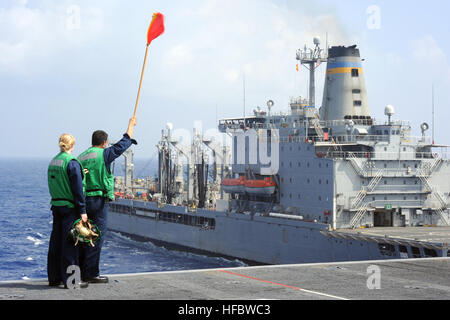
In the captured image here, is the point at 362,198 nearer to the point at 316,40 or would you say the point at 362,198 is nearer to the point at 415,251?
the point at 415,251

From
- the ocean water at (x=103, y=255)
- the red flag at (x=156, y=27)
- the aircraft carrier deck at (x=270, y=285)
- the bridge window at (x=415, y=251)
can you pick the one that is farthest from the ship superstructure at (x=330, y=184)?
the red flag at (x=156, y=27)

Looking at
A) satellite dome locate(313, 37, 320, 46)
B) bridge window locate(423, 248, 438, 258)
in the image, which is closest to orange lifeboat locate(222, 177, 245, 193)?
satellite dome locate(313, 37, 320, 46)

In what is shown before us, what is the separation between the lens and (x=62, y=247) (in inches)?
358

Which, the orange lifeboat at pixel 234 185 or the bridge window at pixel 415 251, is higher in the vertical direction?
the orange lifeboat at pixel 234 185

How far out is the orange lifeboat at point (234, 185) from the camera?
4091 centimetres

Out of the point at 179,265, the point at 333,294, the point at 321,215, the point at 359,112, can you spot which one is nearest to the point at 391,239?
the point at 321,215

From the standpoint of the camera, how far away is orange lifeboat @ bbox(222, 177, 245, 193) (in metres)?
40.9

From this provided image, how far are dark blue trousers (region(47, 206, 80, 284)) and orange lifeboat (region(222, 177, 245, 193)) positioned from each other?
104 feet

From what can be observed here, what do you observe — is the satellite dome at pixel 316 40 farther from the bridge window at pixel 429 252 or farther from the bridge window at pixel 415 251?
the bridge window at pixel 429 252

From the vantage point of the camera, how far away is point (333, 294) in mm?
8953
